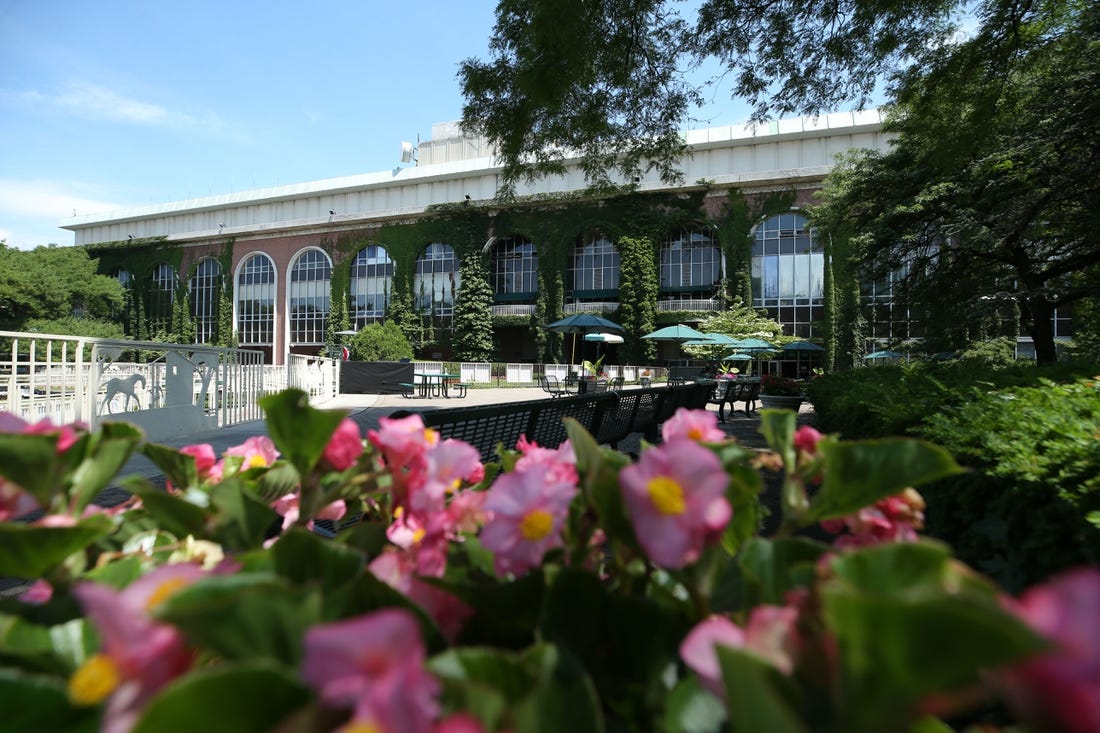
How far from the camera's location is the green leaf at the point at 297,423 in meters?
0.57

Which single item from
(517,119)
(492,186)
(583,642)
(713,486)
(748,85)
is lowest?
(583,642)

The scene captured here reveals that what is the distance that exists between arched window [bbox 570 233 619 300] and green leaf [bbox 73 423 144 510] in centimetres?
3755

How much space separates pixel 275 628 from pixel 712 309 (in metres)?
36.5

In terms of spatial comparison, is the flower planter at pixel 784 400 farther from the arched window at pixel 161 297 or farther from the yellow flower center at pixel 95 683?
the arched window at pixel 161 297

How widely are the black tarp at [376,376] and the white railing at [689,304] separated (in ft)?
68.7

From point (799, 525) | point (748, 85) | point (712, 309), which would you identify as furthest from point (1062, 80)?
point (712, 309)

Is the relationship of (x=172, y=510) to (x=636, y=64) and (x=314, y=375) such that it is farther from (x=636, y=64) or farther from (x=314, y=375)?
(x=314, y=375)

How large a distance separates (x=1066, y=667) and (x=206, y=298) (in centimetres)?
5653

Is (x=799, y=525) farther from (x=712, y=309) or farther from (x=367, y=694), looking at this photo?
(x=712, y=309)

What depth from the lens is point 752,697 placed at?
0.28 metres

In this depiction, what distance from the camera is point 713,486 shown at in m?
0.46

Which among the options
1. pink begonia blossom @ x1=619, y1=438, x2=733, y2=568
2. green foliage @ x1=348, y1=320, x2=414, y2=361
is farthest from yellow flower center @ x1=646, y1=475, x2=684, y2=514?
green foliage @ x1=348, y1=320, x2=414, y2=361

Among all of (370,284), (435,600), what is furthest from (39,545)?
(370,284)

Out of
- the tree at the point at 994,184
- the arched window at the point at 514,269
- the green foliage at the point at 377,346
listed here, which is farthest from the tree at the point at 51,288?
the tree at the point at 994,184
